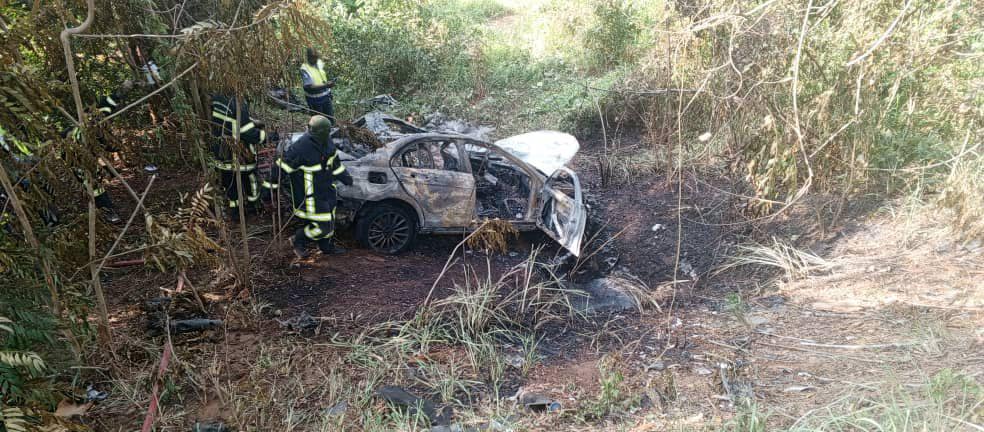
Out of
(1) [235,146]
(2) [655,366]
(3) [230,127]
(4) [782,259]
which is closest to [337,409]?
(1) [235,146]

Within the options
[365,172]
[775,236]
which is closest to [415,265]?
[365,172]

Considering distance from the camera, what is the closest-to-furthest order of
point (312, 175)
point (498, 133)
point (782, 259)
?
point (312, 175), point (782, 259), point (498, 133)

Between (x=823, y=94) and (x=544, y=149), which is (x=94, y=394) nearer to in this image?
(x=544, y=149)

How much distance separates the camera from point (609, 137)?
10.4m

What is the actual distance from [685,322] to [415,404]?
8.87ft

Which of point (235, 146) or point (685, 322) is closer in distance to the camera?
point (235, 146)

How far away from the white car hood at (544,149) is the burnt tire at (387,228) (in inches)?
59.1

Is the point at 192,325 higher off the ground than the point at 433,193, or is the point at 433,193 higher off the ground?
the point at 433,193

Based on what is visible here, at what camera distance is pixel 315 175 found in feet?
19.0

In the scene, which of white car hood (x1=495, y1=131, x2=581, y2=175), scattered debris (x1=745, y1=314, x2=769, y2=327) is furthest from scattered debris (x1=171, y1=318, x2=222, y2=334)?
scattered debris (x1=745, y1=314, x2=769, y2=327)

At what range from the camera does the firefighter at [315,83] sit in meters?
8.77

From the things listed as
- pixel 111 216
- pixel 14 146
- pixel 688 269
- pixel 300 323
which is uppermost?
pixel 14 146

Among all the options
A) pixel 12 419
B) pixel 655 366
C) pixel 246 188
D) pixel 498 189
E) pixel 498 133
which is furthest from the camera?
pixel 498 133

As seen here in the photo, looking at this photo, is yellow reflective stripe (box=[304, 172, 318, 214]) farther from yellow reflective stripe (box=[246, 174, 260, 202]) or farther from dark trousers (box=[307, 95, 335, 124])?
dark trousers (box=[307, 95, 335, 124])
